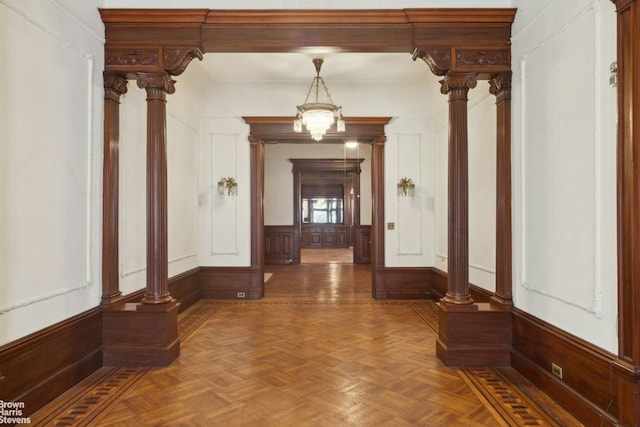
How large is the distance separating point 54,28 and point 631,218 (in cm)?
390

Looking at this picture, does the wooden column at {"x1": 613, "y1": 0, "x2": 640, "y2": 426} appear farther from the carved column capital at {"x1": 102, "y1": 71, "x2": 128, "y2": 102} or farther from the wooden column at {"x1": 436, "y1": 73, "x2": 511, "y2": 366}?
the carved column capital at {"x1": 102, "y1": 71, "x2": 128, "y2": 102}

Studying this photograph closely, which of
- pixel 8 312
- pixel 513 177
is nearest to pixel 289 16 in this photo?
pixel 513 177

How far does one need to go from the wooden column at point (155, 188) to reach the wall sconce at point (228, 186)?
2.48 meters

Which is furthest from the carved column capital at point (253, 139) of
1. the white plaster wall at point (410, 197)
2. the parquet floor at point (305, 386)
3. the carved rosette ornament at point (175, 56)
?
the parquet floor at point (305, 386)

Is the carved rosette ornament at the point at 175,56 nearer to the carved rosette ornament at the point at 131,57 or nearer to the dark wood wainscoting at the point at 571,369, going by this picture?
the carved rosette ornament at the point at 131,57

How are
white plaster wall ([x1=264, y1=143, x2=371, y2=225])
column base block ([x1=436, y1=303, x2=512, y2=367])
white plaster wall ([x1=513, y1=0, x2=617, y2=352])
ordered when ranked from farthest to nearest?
white plaster wall ([x1=264, y1=143, x2=371, y2=225]), column base block ([x1=436, y1=303, x2=512, y2=367]), white plaster wall ([x1=513, y1=0, x2=617, y2=352])

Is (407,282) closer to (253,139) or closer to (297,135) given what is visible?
(297,135)

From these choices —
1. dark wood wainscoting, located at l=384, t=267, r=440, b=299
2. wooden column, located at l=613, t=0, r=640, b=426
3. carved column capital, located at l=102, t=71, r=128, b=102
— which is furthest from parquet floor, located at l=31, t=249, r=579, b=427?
carved column capital, located at l=102, t=71, r=128, b=102

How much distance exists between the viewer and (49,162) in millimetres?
2791

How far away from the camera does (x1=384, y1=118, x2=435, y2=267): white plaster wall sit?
6.06 meters

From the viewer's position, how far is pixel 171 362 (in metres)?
3.45

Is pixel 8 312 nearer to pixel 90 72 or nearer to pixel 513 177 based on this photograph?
pixel 90 72

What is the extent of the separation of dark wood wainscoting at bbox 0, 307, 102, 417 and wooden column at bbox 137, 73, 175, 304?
53cm

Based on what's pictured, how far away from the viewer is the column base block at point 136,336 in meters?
3.38
